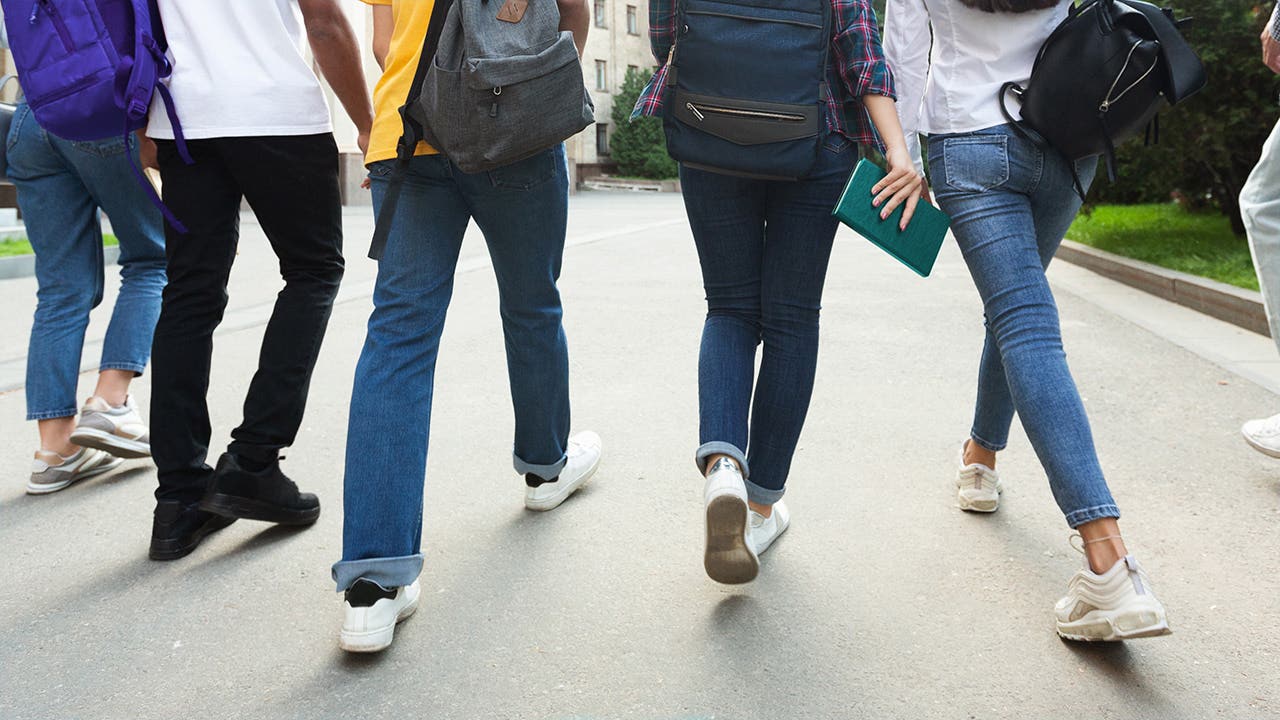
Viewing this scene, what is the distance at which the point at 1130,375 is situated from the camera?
5.70m

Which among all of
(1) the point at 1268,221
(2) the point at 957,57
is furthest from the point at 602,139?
(2) the point at 957,57

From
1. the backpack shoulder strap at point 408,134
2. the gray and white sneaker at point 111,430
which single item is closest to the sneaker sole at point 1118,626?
the backpack shoulder strap at point 408,134

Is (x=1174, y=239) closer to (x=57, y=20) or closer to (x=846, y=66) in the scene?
(x=846, y=66)

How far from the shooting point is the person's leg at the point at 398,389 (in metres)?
2.56

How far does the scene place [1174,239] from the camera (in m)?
11.1

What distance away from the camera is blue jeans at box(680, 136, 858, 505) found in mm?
2736

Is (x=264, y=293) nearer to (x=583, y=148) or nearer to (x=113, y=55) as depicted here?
(x=113, y=55)

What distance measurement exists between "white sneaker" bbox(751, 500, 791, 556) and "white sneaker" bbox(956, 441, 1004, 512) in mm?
584

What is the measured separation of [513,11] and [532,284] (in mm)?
781

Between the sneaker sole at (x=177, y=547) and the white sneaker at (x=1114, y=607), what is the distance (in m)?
2.24

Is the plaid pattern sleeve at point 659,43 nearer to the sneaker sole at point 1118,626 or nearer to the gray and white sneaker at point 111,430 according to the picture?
the sneaker sole at point 1118,626

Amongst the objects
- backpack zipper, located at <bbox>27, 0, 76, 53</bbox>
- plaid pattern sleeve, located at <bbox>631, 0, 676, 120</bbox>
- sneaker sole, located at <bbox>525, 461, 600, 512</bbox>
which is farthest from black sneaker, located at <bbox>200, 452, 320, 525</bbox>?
plaid pattern sleeve, located at <bbox>631, 0, 676, 120</bbox>

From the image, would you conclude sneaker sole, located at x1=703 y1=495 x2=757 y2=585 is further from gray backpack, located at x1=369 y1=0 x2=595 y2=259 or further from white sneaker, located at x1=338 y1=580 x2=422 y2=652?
gray backpack, located at x1=369 y1=0 x2=595 y2=259

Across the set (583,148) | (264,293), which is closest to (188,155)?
(264,293)
